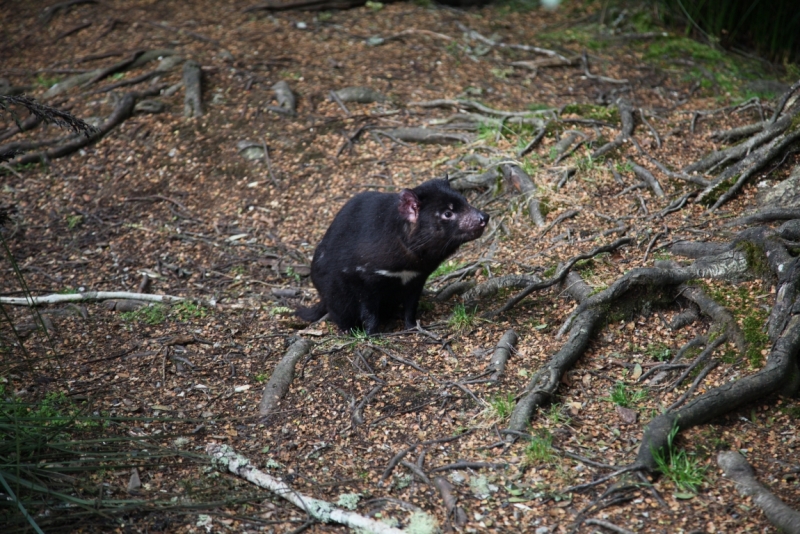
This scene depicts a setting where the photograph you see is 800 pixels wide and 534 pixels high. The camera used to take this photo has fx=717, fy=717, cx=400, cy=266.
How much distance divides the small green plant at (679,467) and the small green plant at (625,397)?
1.33 ft

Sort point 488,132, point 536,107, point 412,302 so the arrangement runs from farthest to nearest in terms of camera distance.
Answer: point 536,107, point 488,132, point 412,302

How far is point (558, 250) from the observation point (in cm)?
491

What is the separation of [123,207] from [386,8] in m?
4.46

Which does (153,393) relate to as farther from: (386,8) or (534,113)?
(386,8)

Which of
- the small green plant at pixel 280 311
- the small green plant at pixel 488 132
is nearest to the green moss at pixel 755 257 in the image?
the small green plant at pixel 488 132

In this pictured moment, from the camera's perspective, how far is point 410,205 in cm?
432

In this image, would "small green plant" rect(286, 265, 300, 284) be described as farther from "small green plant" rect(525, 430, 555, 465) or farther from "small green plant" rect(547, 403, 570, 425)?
"small green plant" rect(525, 430, 555, 465)

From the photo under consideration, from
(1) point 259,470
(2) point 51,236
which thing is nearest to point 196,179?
(2) point 51,236

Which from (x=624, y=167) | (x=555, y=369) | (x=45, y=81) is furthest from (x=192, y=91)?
(x=555, y=369)

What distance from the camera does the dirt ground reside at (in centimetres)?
321

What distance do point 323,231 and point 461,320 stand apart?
2.07 meters

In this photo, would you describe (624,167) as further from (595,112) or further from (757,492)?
(757,492)

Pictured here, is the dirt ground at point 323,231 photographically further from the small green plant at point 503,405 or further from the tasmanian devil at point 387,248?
the tasmanian devil at point 387,248

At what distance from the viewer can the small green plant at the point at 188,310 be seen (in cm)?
496
